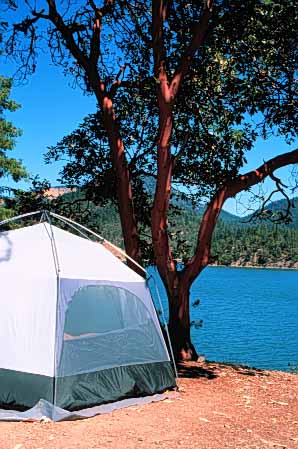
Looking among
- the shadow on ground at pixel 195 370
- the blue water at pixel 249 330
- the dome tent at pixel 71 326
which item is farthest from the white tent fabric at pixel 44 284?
the blue water at pixel 249 330

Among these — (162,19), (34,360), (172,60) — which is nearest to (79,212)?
(172,60)

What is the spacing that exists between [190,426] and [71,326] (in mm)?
1861

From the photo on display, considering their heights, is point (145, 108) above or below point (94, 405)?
above

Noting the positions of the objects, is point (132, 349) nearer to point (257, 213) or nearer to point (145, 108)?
point (257, 213)

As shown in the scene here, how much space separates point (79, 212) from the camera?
37.6 ft

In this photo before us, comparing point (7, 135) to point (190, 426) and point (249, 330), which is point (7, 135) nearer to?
point (249, 330)

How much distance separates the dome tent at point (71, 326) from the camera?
21.0 feet

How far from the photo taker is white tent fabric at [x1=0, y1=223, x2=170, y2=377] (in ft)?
21.3

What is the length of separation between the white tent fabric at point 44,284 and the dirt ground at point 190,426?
0.72m

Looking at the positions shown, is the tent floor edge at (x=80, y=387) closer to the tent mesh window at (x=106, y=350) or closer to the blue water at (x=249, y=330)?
the tent mesh window at (x=106, y=350)

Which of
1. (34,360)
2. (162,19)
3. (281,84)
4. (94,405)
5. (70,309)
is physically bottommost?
(94,405)

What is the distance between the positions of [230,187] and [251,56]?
2.03m

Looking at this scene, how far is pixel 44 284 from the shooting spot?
6730mm

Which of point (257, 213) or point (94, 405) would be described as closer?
point (94, 405)
